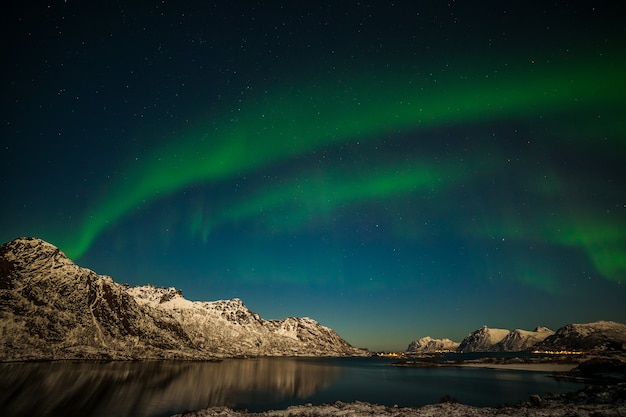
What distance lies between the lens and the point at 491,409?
1451 inches

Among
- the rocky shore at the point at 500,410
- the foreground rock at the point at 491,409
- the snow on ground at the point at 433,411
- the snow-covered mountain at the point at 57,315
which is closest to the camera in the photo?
the snow on ground at the point at 433,411

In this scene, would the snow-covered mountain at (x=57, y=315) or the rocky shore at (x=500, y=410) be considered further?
the snow-covered mountain at (x=57, y=315)

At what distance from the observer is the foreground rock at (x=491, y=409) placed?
103ft

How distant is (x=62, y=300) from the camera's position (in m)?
163

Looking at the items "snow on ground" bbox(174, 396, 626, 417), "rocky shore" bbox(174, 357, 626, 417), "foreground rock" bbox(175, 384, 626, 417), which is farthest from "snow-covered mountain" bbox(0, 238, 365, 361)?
"rocky shore" bbox(174, 357, 626, 417)

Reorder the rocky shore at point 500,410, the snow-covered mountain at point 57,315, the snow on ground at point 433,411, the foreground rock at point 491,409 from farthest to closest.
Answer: the snow-covered mountain at point 57,315 < the foreground rock at point 491,409 < the rocky shore at point 500,410 < the snow on ground at point 433,411

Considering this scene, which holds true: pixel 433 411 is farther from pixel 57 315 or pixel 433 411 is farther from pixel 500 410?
pixel 57 315

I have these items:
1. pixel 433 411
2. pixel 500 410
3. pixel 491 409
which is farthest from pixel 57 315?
pixel 500 410

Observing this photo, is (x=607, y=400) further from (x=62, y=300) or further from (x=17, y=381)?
(x=62, y=300)

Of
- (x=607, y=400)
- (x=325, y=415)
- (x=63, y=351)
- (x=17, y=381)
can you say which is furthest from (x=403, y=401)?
(x=63, y=351)

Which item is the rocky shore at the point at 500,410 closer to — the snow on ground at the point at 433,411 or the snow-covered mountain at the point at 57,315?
the snow on ground at the point at 433,411

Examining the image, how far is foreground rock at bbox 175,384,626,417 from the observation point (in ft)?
103

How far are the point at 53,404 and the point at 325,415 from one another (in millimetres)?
33467

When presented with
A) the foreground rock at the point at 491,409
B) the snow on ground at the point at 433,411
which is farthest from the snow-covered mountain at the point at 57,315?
the foreground rock at the point at 491,409
